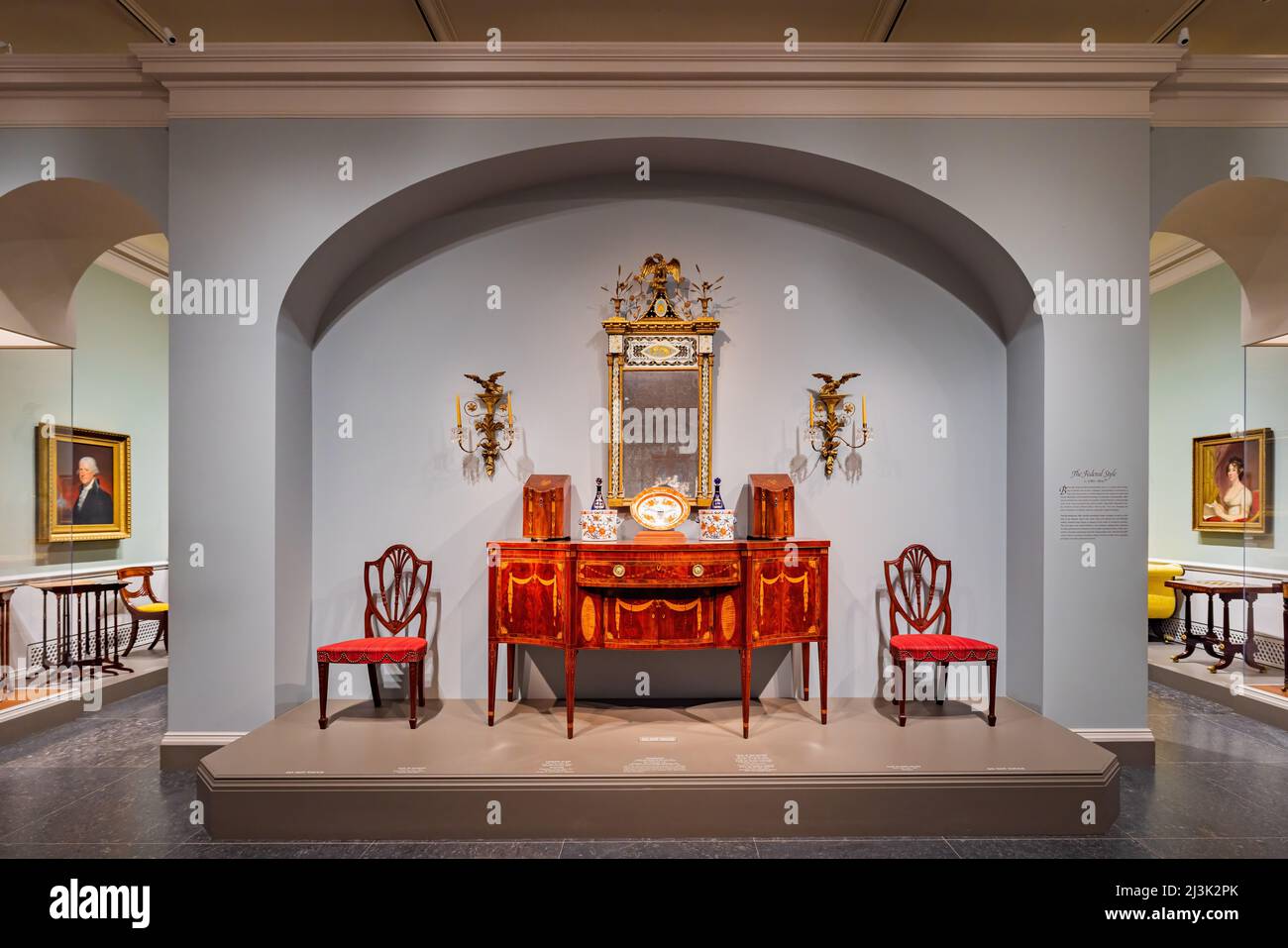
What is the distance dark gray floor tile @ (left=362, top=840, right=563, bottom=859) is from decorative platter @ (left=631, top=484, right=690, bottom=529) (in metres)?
1.81

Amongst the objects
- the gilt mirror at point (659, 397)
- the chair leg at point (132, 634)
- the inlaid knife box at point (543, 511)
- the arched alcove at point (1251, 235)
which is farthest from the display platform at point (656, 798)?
the chair leg at point (132, 634)

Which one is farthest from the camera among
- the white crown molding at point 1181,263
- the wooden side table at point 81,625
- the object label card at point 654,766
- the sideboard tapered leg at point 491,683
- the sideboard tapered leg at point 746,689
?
the white crown molding at point 1181,263

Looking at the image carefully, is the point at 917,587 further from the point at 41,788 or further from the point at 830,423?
the point at 41,788

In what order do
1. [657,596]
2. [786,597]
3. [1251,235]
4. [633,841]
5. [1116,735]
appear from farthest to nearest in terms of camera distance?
[1251,235] → [1116,735] → [786,597] → [657,596] → [633,841]

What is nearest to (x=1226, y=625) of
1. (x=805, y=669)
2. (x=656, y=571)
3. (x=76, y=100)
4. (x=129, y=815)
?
(x=805, y=669)

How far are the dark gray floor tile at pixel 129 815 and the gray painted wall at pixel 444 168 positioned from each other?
39cm

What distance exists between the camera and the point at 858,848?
2953 mm

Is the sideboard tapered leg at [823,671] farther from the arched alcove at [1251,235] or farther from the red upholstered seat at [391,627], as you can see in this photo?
the arched alcove at [1251,235]

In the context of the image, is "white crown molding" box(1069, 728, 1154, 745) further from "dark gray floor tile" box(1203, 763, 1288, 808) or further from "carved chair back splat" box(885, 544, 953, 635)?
"carved chair back splat" box(885, 544, 953, 635)

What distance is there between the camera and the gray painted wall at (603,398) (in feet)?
14.3

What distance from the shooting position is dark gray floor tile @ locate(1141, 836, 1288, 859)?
2850mm

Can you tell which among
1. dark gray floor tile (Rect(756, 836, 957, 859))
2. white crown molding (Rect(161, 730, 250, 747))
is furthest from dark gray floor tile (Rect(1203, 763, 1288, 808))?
white crown molding (Rect(161, 730, 250, 747))

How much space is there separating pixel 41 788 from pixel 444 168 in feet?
13.9
